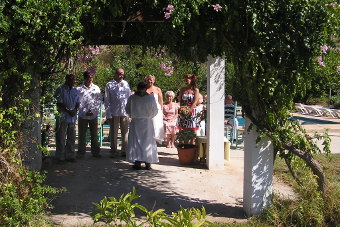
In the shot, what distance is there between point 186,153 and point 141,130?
1.16 m

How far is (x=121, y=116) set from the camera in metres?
8.75

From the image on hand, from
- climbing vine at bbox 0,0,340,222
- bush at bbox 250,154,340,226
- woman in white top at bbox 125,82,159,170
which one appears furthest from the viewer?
woman in white top at bbox 125,82,159,170

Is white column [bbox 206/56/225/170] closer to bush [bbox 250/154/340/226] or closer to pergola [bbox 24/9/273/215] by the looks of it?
pergola [bbox 24/9/273/215]

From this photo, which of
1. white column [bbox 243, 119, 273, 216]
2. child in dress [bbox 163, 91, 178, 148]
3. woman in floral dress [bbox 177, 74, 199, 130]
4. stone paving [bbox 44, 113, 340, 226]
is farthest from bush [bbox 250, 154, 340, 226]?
child in dress [bbox 163, 91, 178, 148]

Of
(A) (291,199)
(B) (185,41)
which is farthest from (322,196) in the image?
(B) (185,41)

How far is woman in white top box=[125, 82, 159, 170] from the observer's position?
24.7ft

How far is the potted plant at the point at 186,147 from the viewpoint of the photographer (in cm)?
830

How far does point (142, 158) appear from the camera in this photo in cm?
773

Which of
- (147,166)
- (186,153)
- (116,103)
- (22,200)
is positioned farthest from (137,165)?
(22,200)

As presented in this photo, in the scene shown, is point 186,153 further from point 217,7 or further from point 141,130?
point 217,7

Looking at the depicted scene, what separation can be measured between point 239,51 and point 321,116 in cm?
1823

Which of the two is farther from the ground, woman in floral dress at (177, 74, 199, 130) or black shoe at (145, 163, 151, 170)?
woman in floral dress at (177, 74, 199, 130)

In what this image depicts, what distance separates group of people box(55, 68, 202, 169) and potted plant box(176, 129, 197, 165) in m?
0.63

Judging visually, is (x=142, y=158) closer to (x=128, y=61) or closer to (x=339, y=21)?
(x=339, y=21)
